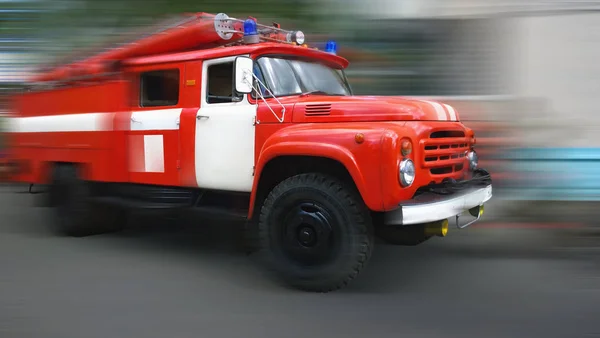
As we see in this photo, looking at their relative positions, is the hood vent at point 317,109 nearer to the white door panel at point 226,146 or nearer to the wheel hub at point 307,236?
the white door panel at point 226,146

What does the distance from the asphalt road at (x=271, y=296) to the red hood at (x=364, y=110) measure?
1442 millimetres

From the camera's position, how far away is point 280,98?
447cm

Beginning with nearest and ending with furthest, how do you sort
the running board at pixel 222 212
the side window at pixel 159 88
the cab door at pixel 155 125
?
the running board at pixel 222 212
the cab door at pixel 155 125
the side window at pixel 159 88

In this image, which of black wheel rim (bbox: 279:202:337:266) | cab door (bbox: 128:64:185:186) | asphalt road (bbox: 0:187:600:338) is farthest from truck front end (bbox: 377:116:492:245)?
cab door (bbox: 128:64:185:186)

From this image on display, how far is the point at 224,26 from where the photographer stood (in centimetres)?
494

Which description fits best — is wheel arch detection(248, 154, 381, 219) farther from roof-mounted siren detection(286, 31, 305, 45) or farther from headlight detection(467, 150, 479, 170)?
roof-mounted siren detection(286, 31, 305, 45)

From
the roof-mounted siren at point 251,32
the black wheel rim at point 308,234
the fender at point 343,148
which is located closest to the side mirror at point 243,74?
the roof-mounted siren at point 251,32

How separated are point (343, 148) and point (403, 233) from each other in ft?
3.48

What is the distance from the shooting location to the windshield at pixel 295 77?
180 inches

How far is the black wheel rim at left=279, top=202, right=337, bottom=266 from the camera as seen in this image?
13.2ft

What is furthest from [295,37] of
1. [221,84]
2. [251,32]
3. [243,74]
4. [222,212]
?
[222,212]

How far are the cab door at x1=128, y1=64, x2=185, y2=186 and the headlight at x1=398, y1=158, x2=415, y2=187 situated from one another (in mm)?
2296

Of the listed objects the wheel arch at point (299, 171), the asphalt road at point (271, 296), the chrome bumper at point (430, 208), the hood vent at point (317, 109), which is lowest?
the asphalt road at point (271, 296)

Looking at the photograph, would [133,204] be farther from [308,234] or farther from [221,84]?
[308,234]
